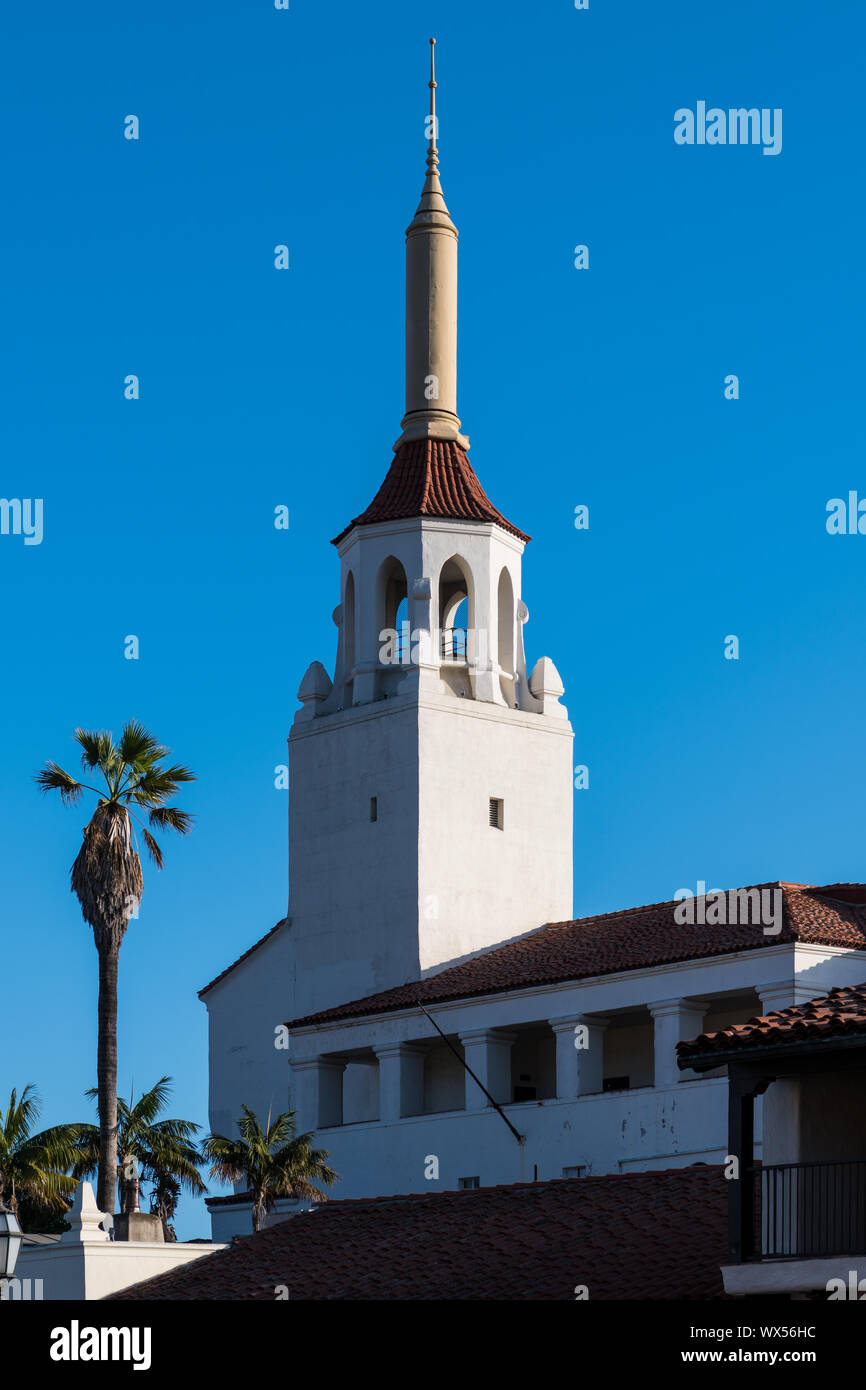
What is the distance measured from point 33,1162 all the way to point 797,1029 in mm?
31665

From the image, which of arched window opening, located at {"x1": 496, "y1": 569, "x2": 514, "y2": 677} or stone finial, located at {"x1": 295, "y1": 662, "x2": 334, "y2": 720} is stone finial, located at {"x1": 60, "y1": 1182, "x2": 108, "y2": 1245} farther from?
arched window opening, located at {"x1": 496, "y1": 569, "x2": 514, "y2": 677}

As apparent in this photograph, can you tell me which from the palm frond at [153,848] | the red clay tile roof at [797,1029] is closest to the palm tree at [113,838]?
the palm frond at [153,848]

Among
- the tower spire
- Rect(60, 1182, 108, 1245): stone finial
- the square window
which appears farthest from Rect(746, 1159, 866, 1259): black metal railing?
the tower spire

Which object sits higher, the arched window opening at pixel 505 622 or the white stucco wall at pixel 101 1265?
the arched window opening at pixel 505 622

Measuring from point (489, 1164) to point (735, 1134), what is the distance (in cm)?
2018

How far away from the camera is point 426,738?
5328cm

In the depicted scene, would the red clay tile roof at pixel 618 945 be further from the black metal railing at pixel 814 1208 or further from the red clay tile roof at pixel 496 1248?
the black metal railing at pixel 814 1208

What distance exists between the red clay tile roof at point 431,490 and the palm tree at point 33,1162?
15.8 metres

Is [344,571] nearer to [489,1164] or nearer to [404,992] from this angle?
[404,992]

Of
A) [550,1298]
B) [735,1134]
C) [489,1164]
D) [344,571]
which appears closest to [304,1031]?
[489,1164]

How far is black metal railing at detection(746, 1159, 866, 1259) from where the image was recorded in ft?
86.1

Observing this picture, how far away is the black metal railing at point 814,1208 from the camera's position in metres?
26.2

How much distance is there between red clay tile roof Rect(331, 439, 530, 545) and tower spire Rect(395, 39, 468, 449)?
1.41 feet
